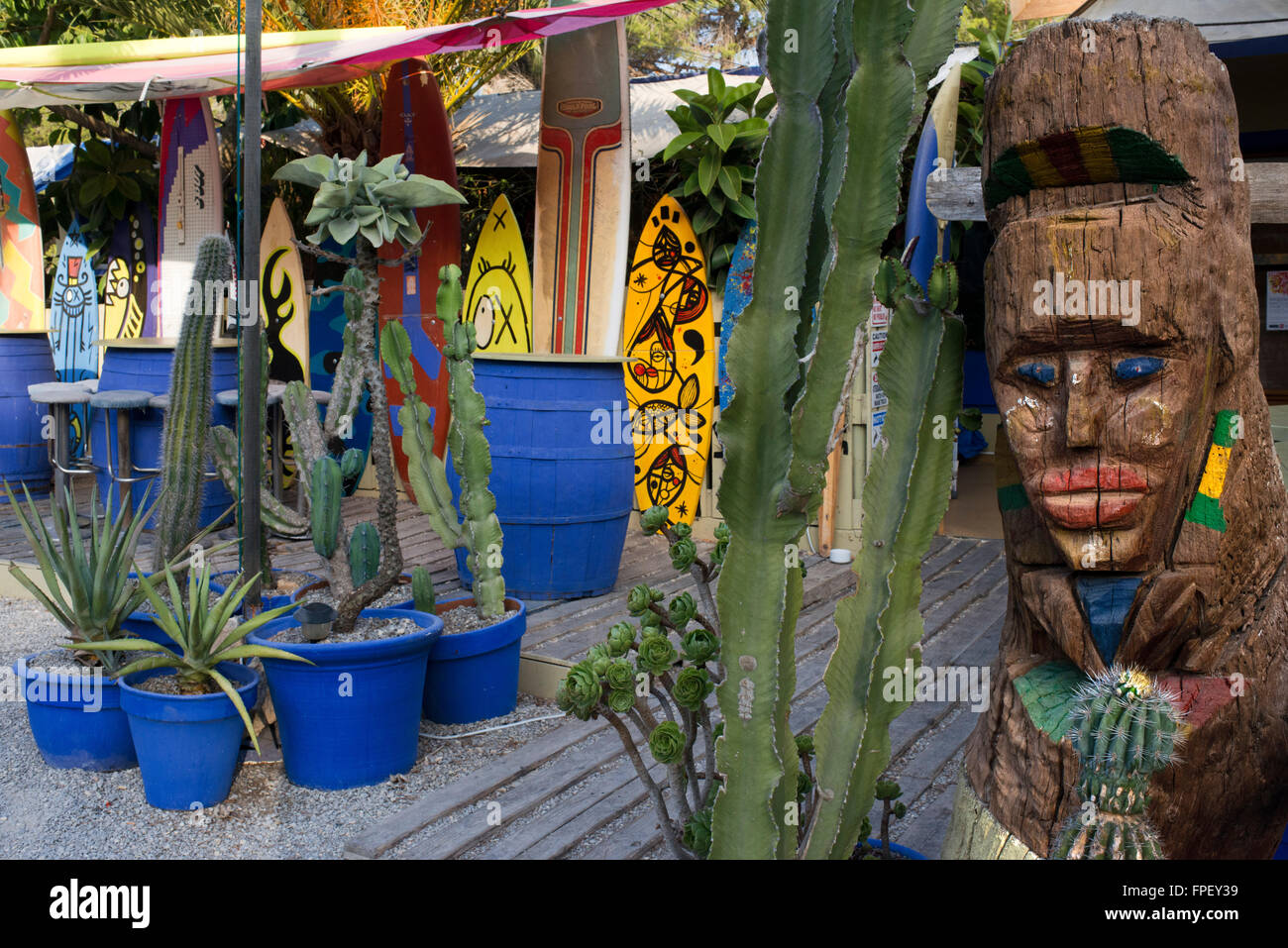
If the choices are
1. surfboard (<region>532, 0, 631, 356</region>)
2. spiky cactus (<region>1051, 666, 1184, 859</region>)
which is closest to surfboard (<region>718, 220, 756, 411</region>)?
surfboard (<region>532, 0, 631, 356</region>)

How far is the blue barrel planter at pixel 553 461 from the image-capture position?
4301 mm

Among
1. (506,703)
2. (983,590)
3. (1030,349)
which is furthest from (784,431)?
(983,590)

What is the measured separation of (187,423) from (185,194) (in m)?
3.72

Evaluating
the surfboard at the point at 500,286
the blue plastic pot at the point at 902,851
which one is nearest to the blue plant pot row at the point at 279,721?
the blue plastic pot at the point at 902,851

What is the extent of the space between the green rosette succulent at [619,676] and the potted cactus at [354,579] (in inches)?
46.9

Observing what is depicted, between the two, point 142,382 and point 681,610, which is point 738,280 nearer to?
point 142,382

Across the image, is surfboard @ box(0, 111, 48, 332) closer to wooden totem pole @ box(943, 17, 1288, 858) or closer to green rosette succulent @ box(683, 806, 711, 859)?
green rosette succulent @ box(683, 806, 711, 859)

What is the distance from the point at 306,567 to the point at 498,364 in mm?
1414

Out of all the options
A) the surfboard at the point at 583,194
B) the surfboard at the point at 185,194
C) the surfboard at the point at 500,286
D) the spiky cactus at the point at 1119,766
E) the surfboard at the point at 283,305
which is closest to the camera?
the spiky cactus at the point at 1119,766

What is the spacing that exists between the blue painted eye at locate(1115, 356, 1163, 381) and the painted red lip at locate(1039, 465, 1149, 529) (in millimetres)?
143

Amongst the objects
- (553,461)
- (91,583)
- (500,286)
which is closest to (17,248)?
(500,286)

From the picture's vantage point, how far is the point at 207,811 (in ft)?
9.14

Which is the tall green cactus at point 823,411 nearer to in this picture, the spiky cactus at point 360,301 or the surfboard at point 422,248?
the spiky cactus at point 360,301

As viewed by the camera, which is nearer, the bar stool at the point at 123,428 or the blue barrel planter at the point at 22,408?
the bar stool at the point at 123,428
